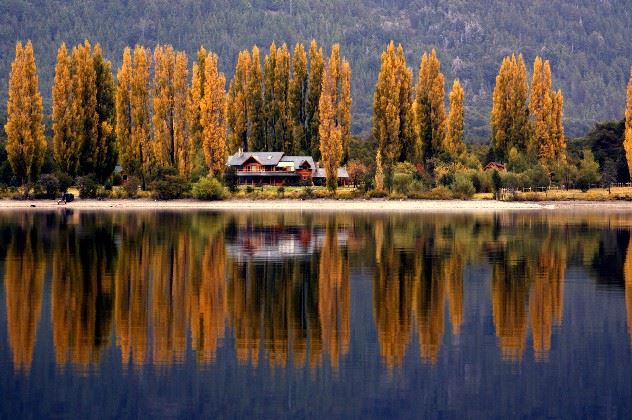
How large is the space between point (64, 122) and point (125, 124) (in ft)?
14.3

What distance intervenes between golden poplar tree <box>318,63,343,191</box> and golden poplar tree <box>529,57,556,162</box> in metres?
16.6

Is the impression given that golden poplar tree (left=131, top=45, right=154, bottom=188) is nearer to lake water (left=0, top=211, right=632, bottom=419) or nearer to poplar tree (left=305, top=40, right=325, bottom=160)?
poplar tree (left=305, top=40, right=325, bottom=160)

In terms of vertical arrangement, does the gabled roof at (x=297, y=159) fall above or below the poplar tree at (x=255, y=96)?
below

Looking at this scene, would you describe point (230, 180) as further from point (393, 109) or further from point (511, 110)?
point (511, 110)

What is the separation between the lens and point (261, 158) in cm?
7888

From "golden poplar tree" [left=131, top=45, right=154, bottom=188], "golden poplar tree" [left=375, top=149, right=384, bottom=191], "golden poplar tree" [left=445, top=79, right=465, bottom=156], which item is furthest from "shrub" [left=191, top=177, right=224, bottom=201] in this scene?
"golden poplar tree" [left=445, top=79, right=465, bottom=156]

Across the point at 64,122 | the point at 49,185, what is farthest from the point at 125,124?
the point at 49,185

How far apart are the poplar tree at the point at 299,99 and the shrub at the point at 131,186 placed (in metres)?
12.8

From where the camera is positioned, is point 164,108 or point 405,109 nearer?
point 164,108

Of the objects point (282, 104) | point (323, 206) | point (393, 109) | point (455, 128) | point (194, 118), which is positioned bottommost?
point (323, 206)

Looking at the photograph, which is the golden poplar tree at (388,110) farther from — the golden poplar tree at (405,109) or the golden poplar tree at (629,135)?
the golden poplar tree at (629,135)

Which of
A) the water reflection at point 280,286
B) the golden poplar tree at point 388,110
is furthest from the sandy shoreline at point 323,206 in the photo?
the water reflection at point 280,286

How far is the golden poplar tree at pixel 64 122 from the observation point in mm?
67812

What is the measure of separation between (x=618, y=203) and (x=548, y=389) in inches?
2288
